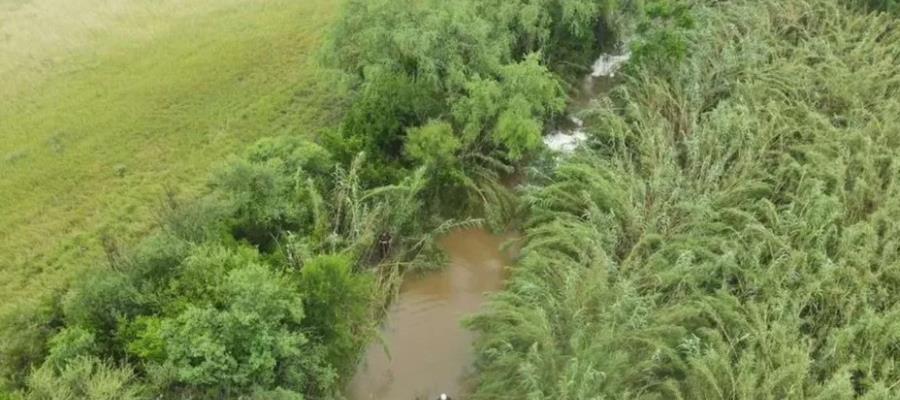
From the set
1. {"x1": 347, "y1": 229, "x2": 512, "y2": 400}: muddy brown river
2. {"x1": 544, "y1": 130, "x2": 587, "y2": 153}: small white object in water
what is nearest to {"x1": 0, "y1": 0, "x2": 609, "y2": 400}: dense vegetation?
{"x1": 347, "y1": 229, "x2": 512, "y2": 400}: muddy brown river

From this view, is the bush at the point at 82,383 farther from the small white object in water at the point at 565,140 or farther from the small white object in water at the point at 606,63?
the small white object in water at the point at 606,63

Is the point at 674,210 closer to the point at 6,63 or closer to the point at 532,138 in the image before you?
the point at 532,138

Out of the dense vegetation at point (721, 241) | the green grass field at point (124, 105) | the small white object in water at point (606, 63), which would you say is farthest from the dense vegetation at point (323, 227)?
the dense vegetation at point (721, 241)

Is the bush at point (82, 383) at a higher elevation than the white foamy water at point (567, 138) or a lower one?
higher

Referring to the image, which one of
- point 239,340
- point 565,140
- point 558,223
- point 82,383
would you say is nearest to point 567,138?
point 565,140

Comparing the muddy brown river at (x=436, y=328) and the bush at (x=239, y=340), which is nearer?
the bush at (x=239, y=340)

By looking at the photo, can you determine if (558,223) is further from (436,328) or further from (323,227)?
(323,227)
